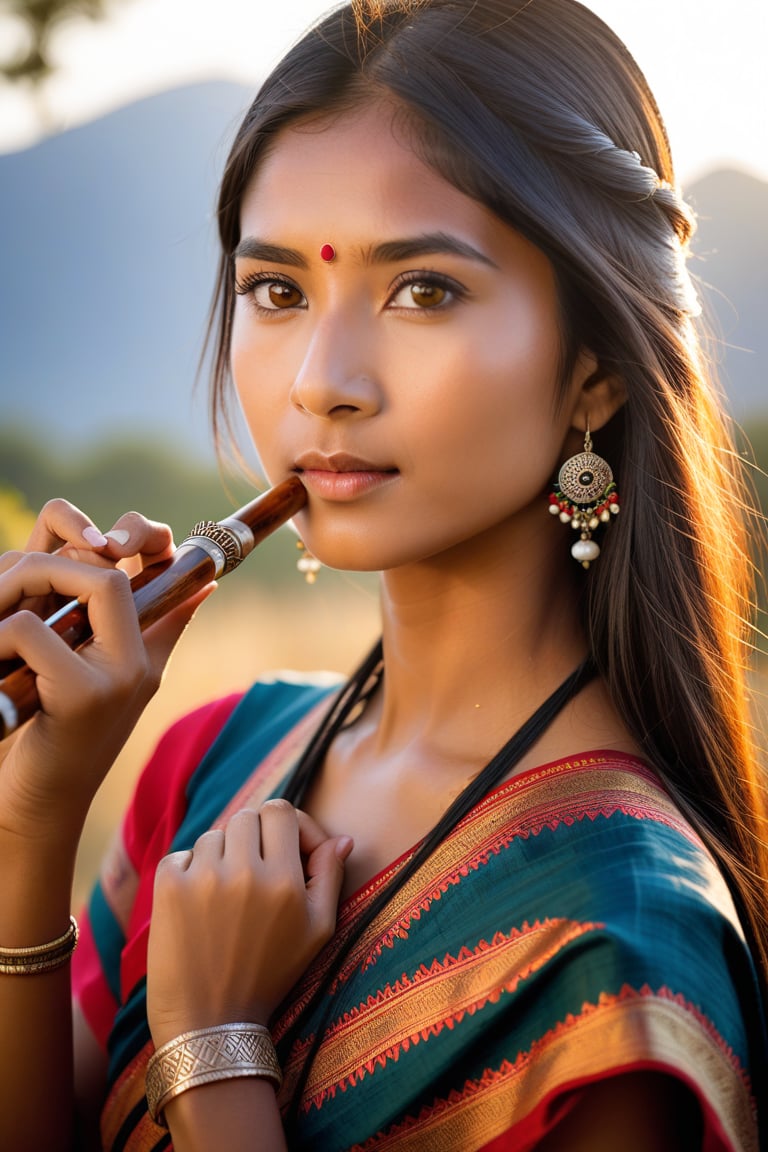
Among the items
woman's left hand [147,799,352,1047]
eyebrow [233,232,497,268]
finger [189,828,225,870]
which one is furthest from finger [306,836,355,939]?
eyebrow [233,232,497,268]

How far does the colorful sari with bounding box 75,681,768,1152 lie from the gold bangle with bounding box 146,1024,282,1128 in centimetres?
9

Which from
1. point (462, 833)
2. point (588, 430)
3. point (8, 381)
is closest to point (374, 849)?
point (462, 833)

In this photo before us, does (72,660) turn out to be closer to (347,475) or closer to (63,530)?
(63,530)

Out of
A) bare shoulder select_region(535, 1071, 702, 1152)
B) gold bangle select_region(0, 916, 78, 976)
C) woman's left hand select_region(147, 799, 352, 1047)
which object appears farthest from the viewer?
gold bangle select_region(0, 916, 78, 976)

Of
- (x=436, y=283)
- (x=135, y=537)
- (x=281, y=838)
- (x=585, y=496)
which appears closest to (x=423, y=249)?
(x=436, y=283)

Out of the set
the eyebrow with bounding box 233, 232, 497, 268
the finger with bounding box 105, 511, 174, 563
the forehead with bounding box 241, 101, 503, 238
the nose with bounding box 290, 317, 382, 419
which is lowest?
the finger with bounding box 105, 511, 174, 563

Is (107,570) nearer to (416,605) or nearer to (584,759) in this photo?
(416,605)

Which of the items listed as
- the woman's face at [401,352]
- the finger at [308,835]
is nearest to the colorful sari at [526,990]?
the finger at [308,835]

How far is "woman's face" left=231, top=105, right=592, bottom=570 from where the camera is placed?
1.38 meters

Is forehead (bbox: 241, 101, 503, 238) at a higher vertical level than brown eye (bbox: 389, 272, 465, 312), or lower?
higher

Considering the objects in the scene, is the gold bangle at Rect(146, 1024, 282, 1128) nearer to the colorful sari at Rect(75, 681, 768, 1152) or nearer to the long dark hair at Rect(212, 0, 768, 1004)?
the colorful sari at Rect(75, 681, 768, 1152)

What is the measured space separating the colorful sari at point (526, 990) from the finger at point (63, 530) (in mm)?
569

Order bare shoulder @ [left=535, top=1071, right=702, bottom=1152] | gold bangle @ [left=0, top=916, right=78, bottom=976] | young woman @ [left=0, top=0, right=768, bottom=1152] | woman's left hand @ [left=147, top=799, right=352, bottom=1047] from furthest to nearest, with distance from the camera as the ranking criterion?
gold bangle @ [left=0, top=916, right=78, bottom=976], woman's left hand @ [left=147, top=799, right=352, bottom=1047], young woman @ [left=0, top=0, right=768, bottom=1152], bare shoulder @ [left=535, top=1071, right=702, bottom=1152]

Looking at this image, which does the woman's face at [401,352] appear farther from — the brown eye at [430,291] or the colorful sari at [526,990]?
the colorful sari at [526,990]
